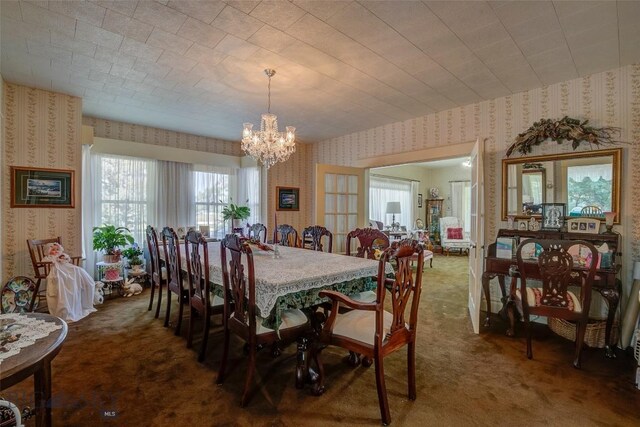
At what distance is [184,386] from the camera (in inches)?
80.2

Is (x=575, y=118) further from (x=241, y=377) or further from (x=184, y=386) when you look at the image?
(x=184, y=386)

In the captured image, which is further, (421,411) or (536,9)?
(536,9)

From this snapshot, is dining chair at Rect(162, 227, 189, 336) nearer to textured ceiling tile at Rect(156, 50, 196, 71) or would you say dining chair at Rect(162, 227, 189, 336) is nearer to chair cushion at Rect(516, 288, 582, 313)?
textured ceiling tile at Rect(156, 50, 196, 71)

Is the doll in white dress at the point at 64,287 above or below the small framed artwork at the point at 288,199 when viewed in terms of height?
below

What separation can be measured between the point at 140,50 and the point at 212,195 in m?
3.40

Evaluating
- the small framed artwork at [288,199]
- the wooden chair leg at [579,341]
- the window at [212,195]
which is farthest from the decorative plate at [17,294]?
the wooden chair leg at [579,341]

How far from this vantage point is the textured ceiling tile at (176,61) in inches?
103

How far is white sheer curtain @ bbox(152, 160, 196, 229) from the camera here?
504 cm

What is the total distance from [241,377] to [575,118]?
3.95 metres

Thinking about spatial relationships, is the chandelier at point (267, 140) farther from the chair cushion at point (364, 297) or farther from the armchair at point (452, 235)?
the armchair at point (452, 235)

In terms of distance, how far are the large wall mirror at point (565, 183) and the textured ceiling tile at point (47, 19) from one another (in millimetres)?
4302

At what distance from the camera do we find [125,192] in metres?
4.77

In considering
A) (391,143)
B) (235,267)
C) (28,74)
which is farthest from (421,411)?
(28,74)

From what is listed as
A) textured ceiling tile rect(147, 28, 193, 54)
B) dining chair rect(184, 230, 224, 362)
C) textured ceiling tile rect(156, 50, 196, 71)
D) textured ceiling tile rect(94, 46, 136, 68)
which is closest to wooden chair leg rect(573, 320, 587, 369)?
dining chair rect(184, 230, 224, 362)
